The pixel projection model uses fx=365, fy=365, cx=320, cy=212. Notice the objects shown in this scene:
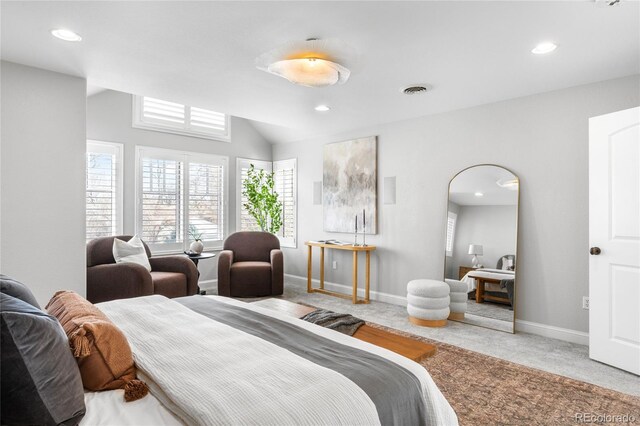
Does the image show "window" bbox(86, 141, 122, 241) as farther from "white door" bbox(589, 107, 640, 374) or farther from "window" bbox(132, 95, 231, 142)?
"white door" bbox(589, 107, 640, 374)

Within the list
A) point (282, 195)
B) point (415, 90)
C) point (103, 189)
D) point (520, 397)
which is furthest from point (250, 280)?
point (520, 397)

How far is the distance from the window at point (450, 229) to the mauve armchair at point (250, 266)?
238 centimetres

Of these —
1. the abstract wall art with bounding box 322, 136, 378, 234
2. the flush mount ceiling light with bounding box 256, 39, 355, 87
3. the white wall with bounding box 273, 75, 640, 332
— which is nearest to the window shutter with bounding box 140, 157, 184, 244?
the abstract wall art with bounding box 322, 136, 378, 234

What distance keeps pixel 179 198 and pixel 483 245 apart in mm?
4257

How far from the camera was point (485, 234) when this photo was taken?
13.3 feet

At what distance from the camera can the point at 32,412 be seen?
973 mm

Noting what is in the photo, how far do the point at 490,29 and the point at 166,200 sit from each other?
4642mm

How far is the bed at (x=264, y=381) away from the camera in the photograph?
1114 millimetres

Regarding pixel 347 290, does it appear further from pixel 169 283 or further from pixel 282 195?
pixel 169 283

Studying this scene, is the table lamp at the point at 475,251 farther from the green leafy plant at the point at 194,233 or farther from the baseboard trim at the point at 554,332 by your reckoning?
the green leafy plant at the point at 194,233

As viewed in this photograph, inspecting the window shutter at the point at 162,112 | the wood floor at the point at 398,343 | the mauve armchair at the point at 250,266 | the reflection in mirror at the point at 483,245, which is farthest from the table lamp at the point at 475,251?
the window shutter at the point at 162,112

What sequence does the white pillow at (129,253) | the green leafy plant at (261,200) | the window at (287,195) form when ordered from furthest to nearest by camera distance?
1. the window at (287,195)
2. the green leafy plant at (261,200)
3. the white pillow at (129,253)

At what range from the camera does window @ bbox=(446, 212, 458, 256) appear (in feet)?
14.1

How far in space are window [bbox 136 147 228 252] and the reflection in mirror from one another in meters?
3.63
